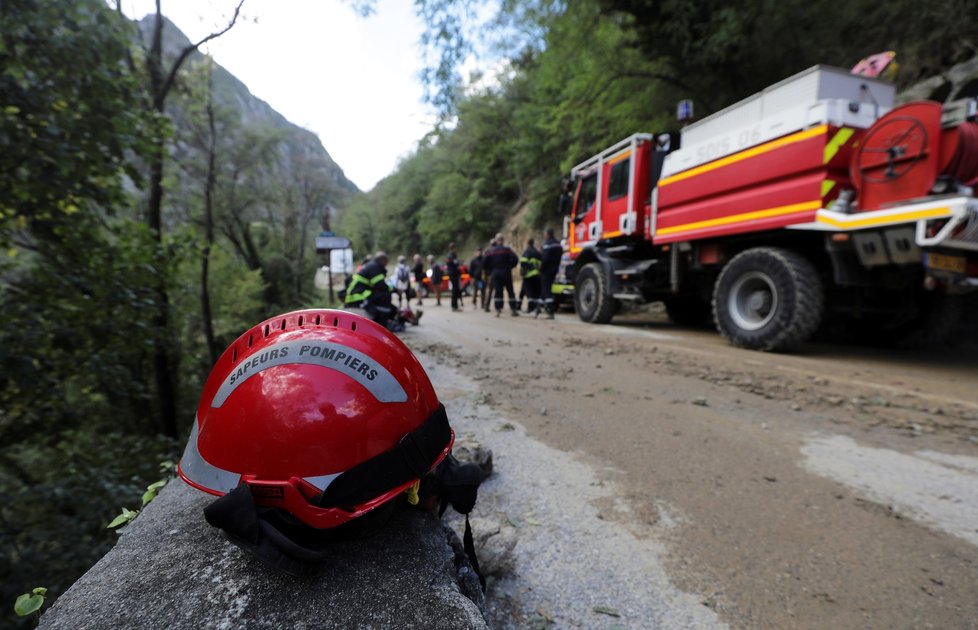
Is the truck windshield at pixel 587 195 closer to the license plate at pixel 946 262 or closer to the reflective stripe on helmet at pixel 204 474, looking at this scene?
the license plate at pixel 946 262

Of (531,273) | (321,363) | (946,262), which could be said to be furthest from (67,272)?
(946,262)

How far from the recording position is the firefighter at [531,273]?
994 centimetres

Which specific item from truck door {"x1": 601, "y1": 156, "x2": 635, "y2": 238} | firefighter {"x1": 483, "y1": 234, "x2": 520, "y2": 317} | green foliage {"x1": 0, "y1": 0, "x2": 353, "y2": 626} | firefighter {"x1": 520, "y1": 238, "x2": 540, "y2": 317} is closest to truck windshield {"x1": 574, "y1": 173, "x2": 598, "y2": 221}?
truck door {"x1": 601, "y1": 156, "x2": 635, "y2": 238}

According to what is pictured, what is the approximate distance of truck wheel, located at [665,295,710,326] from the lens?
877 cm

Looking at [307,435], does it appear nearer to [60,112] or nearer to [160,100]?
[60,112]

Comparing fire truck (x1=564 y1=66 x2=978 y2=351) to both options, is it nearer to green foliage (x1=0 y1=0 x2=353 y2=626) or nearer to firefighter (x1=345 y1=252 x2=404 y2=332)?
firefighter (x1=345 y1=252 x2=404 y2=332)

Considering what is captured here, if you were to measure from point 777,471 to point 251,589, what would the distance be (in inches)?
100

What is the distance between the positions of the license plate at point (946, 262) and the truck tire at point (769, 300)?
3.20 feet

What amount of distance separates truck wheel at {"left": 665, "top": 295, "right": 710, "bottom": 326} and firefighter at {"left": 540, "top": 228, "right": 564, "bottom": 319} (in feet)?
8.06

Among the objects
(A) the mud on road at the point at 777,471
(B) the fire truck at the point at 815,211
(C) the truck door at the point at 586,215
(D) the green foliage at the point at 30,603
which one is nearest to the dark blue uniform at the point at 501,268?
(C) the truck door at the point at 586,215

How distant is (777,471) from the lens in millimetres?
2383

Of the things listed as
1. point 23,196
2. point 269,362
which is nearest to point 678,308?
point 269,362

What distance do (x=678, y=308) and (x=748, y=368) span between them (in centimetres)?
453

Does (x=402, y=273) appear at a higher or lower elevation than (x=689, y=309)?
higher
